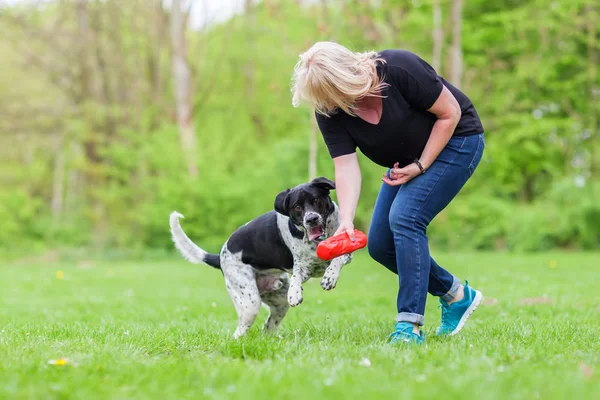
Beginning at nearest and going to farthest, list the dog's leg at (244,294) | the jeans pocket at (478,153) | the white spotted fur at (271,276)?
the jeans pocket at (478,153) < the white spotted fur at (271,276) < the dog's leg at (244,294)

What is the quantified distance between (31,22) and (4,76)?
5.29 metres

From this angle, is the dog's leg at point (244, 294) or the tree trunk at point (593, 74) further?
the tree trunk at point (593, 74)

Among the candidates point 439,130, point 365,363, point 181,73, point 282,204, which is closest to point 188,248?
point 282,204

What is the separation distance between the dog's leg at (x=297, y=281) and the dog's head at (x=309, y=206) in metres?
0.26

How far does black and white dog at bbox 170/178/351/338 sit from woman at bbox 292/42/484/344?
398 mm

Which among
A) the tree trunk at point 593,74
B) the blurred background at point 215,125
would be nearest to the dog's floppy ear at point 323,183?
the blurred background at point 215,125

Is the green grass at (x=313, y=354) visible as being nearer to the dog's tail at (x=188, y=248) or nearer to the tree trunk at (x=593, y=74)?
the dog's tail at (x=188, y=248)

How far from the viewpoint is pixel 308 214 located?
4668mm

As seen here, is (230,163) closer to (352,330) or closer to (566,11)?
(566,11)

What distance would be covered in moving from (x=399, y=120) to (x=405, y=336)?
1.26 metres

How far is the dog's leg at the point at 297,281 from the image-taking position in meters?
4.60

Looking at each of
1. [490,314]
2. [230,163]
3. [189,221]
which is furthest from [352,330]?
[230,163]

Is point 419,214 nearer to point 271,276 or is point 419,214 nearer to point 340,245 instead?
point 340,245

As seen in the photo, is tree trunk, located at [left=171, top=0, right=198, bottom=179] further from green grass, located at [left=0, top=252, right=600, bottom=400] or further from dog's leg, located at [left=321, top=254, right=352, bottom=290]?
dog's leg, located at [left=321, top=254, right=352, bottom=290]
